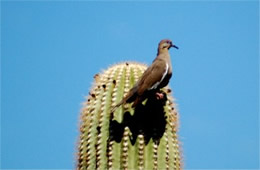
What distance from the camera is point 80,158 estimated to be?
7.68m

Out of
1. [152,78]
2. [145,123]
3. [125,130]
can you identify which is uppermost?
[152,78]

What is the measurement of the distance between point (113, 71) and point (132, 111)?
67cm

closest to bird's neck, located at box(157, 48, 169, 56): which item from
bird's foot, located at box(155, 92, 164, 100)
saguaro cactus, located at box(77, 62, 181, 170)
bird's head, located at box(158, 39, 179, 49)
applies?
bird's head, located at box(158, 39, 179, 49)

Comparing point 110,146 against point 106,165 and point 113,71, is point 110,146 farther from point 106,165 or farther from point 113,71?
point 113,71

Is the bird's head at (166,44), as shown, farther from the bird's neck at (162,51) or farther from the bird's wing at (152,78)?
the bird's wing at (152,78)

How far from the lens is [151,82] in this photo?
7.57 m

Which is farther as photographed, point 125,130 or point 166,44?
point 166,44

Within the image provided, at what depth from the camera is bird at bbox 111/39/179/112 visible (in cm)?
748

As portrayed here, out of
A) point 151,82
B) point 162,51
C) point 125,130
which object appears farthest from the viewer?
point 162,51

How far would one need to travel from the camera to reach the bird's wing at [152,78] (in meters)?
7.55

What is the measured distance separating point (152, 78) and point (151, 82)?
0.05 meters

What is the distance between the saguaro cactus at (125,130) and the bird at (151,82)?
133 millimetres

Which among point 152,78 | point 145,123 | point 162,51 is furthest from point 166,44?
point 145,123

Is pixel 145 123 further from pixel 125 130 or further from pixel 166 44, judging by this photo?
pixel 166 44
